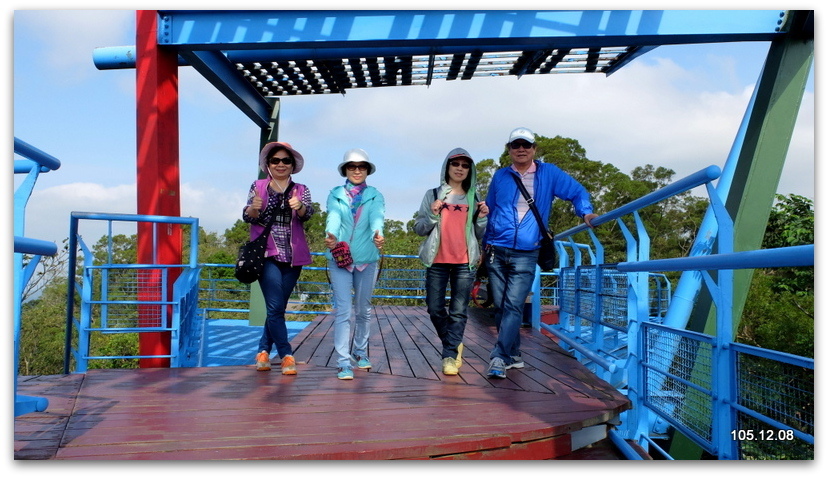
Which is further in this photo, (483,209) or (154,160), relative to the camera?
(154,160)

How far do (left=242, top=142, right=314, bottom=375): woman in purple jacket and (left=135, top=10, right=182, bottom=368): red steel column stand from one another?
5.99ft

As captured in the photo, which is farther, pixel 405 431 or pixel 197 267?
pixel 197 267

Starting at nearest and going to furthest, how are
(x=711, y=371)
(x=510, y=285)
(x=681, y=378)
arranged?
(x=711, y=371), (x=681, y=378), (x=510, y=285)

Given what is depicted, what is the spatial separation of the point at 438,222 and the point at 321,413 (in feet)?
4.62

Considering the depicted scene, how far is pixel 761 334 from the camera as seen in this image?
43.2ft

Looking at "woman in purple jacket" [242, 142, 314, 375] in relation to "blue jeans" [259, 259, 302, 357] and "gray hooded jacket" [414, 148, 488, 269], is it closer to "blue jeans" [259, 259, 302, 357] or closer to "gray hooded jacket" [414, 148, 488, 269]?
"blue jeans" [259, 259, 302, 357]

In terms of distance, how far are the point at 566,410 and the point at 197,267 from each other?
3062 millimetres

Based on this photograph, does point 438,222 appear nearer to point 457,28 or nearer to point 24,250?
point 24,250

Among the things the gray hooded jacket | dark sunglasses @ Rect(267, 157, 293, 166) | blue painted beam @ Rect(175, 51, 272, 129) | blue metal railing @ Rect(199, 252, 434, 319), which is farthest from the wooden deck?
blue painted beam @ Rect(175, 51, 272, 129)

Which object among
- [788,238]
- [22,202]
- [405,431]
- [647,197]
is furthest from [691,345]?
[788,238]

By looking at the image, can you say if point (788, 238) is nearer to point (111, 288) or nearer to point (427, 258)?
point (427, 258)

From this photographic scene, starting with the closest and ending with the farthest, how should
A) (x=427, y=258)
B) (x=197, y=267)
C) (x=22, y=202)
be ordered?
1. (x=22, y=202)
2. (x=427, y=258)
3. (x=197, y=267)

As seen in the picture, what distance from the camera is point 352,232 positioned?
12.7 ft

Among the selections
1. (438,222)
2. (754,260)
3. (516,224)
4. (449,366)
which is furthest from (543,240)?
(754,260)
